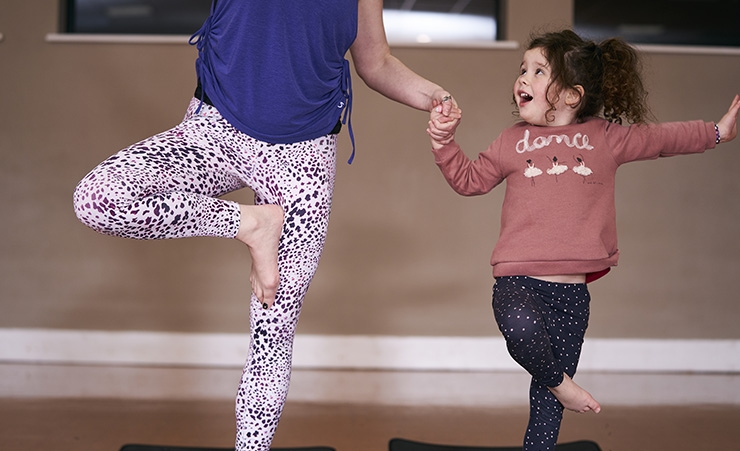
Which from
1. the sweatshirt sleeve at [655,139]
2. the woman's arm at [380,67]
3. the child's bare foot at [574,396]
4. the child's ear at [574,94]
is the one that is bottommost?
the child's bare foot at [574,396]

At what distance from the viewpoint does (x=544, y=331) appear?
1.67m

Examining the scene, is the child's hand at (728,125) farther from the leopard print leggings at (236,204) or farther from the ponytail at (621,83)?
the leopard print leggings at (236,204)

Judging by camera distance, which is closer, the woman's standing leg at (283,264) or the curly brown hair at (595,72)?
the woman's standing leg at (283,264)

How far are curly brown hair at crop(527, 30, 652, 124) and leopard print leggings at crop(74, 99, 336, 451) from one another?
609 millimetres

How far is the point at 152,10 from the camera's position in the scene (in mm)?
3533

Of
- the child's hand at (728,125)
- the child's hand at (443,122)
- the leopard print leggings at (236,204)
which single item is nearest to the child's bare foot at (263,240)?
the leopard print leggings at (236,204)

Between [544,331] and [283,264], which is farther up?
[283,264]

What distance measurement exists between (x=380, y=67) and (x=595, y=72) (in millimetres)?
560

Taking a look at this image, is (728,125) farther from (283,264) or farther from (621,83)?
(283,264)

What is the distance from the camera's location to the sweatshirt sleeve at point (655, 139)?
5.90ft

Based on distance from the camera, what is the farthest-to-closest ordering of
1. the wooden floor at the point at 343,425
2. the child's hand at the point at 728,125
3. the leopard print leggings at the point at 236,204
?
the wooden floor at the point at 343,425 < the child's hand at the point at 728,125 < the leopard print leggings at the point at 236,204

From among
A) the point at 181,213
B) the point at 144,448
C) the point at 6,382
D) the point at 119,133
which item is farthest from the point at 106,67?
the point at 181,213

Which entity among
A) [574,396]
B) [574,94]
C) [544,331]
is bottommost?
[574,396]

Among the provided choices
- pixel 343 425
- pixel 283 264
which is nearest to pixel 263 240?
pixel 283 264
